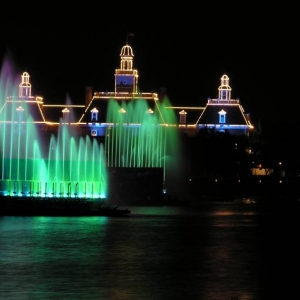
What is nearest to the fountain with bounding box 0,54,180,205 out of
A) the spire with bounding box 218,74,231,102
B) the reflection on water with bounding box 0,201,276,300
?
the spire with bounding box 218,74,231,102

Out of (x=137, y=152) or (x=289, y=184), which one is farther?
(x=289, y=184)

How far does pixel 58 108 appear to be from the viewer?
176m

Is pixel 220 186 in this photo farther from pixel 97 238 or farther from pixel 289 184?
pixel 97 238

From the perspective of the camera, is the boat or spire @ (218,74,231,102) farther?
spire @ (218,74,231,102)

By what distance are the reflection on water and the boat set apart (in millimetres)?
8477

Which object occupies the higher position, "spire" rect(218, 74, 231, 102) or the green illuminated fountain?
"spire" rect(218, 74, 231, 102)

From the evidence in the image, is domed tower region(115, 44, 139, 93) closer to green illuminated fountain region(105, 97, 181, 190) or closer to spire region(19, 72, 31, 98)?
green illuminated fountain region(105, 97, 181, 190)

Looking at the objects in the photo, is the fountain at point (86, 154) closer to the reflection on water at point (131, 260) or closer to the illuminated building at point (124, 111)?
the illuminated building at point (124, 111)

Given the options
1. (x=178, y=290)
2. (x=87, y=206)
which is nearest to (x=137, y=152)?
(x=87, y=206)

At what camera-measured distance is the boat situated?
234ft

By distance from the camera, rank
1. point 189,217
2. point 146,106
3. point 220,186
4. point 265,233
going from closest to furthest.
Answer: point 265,233 < point 189,217 < point 220,186 < point 146,106

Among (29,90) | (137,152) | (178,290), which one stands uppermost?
(29,90)

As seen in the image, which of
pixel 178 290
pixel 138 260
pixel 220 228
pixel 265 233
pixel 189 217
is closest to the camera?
pixel 178 290

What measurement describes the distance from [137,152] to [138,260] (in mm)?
81356
